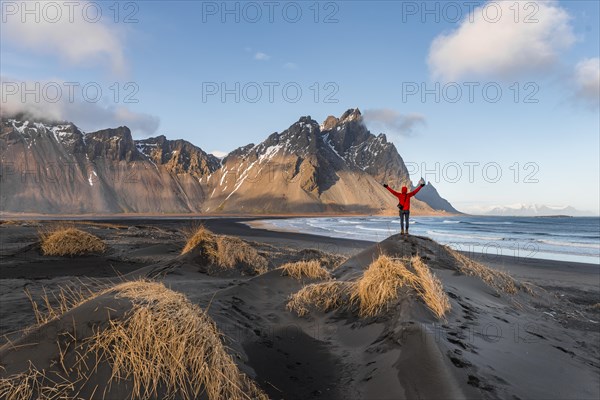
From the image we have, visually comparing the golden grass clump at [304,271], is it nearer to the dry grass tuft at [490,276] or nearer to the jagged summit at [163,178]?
the dry grass tuft at [490,276]

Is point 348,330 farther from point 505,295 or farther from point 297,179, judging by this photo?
point 297,179

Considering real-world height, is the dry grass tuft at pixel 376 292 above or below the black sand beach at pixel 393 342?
above

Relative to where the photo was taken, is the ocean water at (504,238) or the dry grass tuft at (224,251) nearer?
the dry grass tuft at (224,251)

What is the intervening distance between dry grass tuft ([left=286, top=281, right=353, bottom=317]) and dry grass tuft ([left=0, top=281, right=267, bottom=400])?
3.14 meters

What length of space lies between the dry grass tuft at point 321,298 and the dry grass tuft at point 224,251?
4980 millimetres

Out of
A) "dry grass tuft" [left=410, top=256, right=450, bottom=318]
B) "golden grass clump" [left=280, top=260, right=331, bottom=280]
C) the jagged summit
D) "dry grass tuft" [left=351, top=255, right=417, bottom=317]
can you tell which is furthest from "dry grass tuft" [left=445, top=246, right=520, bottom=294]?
the jagged summit

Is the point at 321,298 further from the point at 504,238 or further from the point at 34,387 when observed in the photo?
the point at 504,238

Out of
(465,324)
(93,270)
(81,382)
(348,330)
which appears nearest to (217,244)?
(93,270)

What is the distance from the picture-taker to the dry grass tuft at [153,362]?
2.97m

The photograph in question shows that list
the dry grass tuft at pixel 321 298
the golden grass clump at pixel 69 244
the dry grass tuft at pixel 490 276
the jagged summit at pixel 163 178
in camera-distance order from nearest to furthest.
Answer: the dry grass tuft at pixel 321 298 → the dry grass tuft at pixel 490 276 → the golden grass clump at pixel 69 244 → the jagged summit at pixel 163 178

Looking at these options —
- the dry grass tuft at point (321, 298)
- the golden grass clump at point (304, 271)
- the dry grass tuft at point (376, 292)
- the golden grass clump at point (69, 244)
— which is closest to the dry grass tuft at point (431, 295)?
the dry grass tuft at point (376, 292)

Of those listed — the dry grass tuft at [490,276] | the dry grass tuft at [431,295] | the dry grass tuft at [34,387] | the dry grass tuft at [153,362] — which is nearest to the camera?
the dry grass tuft at [34,387]

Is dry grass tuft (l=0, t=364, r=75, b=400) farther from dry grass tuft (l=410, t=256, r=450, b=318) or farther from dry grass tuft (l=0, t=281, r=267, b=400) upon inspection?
dry grass tuft (l=410, t=256, r=450, b=318)

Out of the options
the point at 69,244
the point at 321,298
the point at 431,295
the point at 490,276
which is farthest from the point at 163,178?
the point at 431,295
